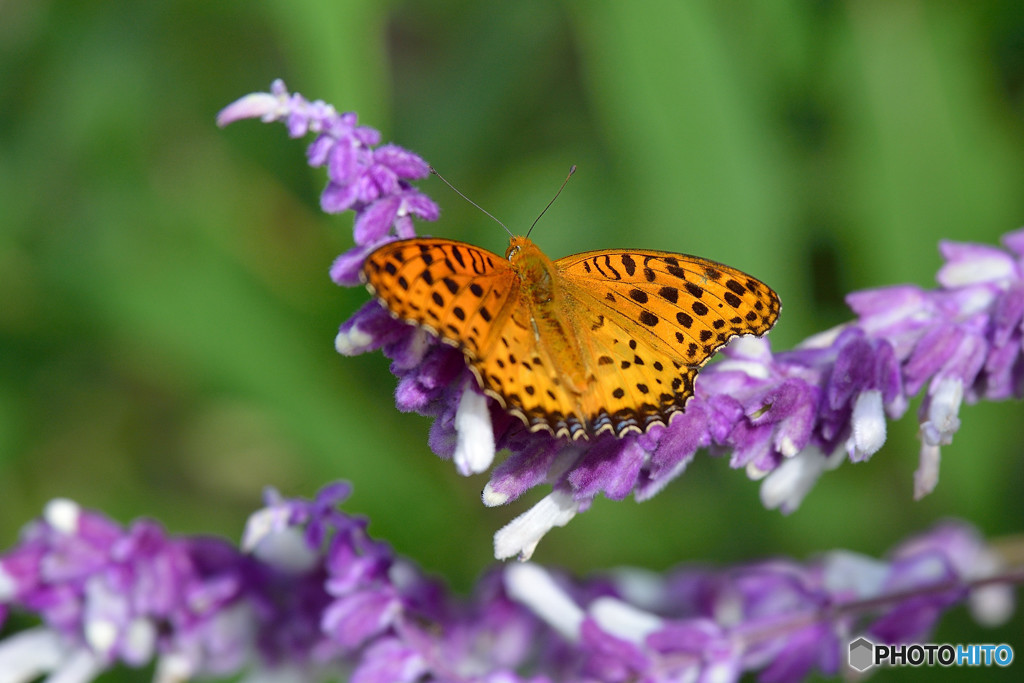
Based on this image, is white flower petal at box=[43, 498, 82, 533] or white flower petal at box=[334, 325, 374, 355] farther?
white flower petal at box=[43, 498, 82, 533]

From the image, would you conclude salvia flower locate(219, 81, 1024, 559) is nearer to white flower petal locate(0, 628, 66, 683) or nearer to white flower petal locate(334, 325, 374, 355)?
white flower petal locate(334, 325, 374, 355)

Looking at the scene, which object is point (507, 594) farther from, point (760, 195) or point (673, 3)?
point (673, 3)

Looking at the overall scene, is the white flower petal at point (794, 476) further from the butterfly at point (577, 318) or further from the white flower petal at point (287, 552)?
the white flower petal at point (287, 552)

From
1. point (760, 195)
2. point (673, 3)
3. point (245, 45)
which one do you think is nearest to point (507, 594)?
point (760, 195)

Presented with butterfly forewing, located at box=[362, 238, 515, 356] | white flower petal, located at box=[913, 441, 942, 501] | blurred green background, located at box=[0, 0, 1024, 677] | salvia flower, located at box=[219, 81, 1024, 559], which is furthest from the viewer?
blurred green background, located at box=[0, 0, 1024, 677]

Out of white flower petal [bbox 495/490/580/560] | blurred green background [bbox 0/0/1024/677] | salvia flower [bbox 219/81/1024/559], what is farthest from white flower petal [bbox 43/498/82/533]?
blurred green background [bbox 0/0/1024/677]

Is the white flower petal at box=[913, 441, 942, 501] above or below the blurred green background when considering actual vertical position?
below

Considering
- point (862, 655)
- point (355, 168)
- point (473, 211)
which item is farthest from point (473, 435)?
point (473, 211)
